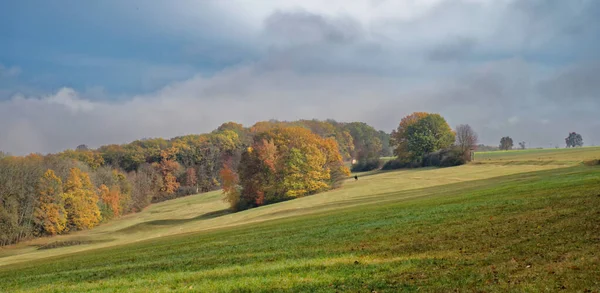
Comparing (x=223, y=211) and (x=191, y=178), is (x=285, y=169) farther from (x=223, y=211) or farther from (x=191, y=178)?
(x=191, y=178)

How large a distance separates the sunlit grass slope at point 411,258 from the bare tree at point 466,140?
3333 inches

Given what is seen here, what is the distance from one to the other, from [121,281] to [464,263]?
12746mm

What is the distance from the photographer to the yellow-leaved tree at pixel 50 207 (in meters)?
84.2

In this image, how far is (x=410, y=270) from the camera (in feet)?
41.7

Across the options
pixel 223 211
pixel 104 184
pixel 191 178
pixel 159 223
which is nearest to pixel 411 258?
pixel 159 223

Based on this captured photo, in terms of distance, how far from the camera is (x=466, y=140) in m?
116

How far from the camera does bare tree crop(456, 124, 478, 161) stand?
348ft

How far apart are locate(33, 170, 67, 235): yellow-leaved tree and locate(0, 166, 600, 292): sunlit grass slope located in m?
68.9

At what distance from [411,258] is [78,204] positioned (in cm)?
9087

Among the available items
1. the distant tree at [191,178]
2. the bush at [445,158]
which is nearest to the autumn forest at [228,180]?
the bush at [445,158]

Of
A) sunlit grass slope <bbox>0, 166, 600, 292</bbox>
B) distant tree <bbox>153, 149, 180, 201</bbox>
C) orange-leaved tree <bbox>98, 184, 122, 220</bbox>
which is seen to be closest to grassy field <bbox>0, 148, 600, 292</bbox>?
sunlit grass slope <bbox>0, 166, 600, 292</bbox>

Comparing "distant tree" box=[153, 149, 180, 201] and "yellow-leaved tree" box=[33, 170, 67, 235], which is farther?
"distant tree" box=[153, 149, 180, 201]

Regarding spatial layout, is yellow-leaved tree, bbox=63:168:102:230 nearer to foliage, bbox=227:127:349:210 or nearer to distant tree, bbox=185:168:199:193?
foliage, bbox=227:127:349:210

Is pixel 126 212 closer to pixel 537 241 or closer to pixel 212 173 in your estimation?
pixel 212 173
